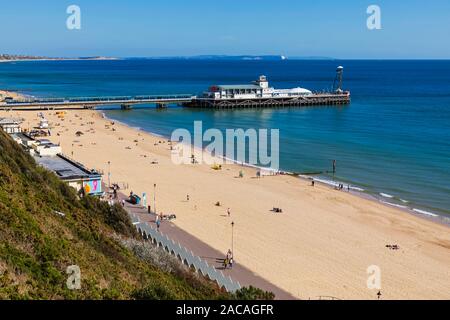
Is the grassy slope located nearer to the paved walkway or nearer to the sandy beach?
the paved walkway

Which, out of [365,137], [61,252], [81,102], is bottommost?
Answer: [365,137]

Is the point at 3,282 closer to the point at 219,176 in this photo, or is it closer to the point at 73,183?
the point at 73,183

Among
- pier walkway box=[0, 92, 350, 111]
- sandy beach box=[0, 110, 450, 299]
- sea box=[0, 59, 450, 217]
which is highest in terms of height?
pier walkway box=[0, 92, 350, 111]

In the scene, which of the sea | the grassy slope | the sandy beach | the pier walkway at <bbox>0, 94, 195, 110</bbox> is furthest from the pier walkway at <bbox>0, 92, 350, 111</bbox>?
the grassy slope

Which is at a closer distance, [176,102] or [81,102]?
[81,102]

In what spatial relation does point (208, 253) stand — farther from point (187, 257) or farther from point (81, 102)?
point (81, 102)

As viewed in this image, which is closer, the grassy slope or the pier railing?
the grassy slope

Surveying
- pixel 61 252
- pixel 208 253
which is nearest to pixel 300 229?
pixel 208 253
